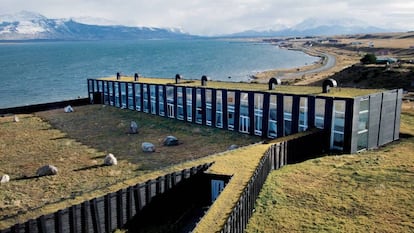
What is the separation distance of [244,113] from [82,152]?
57.6ft

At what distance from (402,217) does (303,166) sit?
905 cm

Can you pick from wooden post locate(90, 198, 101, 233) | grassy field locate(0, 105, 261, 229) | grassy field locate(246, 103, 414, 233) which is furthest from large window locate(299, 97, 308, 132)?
wooden post locate(90, 198, 101, 233)

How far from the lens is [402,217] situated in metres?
20.7

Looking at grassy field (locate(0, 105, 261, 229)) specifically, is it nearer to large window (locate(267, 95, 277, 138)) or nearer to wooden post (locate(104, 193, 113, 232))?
wooden post (locate(104, 193, 113, 232))

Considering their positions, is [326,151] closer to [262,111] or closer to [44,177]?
[262,111]

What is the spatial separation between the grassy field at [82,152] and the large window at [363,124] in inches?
405

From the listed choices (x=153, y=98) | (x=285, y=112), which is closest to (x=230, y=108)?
(x=285, y=112)

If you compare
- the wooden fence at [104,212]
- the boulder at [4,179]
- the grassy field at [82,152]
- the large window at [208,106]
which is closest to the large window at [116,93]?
the grassy field at [82,152]

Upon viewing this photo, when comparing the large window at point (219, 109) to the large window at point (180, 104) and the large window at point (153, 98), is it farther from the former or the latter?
the large window at point (153, 98)

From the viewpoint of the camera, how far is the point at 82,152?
37.0m

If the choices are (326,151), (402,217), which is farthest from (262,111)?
(402,217)

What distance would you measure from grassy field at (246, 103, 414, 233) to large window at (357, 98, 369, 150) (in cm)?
238

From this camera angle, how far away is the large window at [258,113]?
40625 mm

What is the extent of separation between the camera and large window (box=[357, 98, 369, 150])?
33.4m
